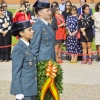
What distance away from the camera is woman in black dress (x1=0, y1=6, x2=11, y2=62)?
13219 mm

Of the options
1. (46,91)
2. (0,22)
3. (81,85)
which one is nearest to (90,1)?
(0,22)

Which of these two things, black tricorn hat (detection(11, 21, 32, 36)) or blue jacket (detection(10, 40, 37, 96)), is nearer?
blue jacket (detection(10, 40, 37, 96))

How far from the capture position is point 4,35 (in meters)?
13.3

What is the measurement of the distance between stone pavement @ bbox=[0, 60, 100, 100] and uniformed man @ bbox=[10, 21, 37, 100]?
2894 millimetres

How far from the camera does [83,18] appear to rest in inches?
485

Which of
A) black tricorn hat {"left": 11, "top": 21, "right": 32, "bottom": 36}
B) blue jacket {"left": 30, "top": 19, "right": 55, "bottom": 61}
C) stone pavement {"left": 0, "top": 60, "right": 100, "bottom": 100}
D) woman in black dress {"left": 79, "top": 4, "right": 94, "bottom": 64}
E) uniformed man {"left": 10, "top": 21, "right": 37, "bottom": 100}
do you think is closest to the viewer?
uniformed man {"left": 10, "top": 21, "right": 37, "bottom": 100}

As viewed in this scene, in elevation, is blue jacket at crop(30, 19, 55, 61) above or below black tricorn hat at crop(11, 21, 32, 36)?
below

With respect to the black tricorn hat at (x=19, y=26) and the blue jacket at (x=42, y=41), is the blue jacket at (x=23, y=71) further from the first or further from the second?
the blue jacket at (x=42, y=41)

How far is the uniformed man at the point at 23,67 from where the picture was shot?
555cm

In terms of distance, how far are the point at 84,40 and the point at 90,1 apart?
36.7 metres

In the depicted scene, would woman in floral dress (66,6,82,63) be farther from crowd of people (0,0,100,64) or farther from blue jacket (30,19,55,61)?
blue jacket (30,19,55,61)

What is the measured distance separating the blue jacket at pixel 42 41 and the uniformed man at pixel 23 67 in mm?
882

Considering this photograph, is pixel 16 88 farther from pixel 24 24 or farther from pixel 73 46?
Answer: pixel 73 46

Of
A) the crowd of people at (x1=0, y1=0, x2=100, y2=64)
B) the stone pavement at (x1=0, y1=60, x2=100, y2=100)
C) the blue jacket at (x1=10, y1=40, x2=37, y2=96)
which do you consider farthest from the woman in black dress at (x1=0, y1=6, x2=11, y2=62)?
the blue jacket at (x1=10, y1=40, x2=37, y2=96)
